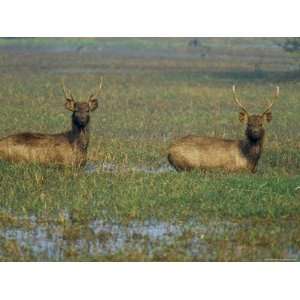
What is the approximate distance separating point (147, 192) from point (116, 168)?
8.98 feet

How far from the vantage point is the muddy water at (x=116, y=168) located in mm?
16766

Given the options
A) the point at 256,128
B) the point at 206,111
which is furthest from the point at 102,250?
the point at 206,111

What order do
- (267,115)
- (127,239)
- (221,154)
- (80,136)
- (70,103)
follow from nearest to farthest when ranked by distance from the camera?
1. (127,239)
2. (267,115)
3. (221,154)
4. (70,103)
5. (80,136)

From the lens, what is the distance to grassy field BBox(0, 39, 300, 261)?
1184cm

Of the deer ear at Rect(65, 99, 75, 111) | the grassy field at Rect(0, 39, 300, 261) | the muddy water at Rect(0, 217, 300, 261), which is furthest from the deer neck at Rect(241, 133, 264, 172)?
the muddy water at Rect(0, 217, 300, 261)

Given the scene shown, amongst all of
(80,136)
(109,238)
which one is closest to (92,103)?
(80,136)

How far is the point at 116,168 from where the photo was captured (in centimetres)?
1712

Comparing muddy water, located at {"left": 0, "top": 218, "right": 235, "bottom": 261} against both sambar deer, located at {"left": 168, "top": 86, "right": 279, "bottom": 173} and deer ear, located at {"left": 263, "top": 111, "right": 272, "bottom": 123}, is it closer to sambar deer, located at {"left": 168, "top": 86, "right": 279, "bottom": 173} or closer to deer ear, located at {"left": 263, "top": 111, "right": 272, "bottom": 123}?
sambar deer, located at {"left": 168, "top": 86, "right": 279, "bottom": 173}

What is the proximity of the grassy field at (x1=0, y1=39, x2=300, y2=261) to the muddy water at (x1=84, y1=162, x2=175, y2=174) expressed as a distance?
0.03 metres

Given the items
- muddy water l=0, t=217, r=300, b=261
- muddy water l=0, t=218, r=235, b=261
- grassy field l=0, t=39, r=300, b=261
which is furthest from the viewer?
grassy field l=0, t=39, r=300, b=261

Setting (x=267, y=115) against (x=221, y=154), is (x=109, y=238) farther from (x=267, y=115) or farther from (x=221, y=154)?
(x=267, y=115)

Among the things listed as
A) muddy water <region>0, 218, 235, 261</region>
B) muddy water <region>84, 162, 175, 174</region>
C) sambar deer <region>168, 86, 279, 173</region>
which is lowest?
muddy water <region>84, 162, 175, 174</region>

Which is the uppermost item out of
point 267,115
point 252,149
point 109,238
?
point 267,115

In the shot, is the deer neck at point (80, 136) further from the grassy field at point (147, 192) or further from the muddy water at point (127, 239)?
the muddy water at point (127, 239)
